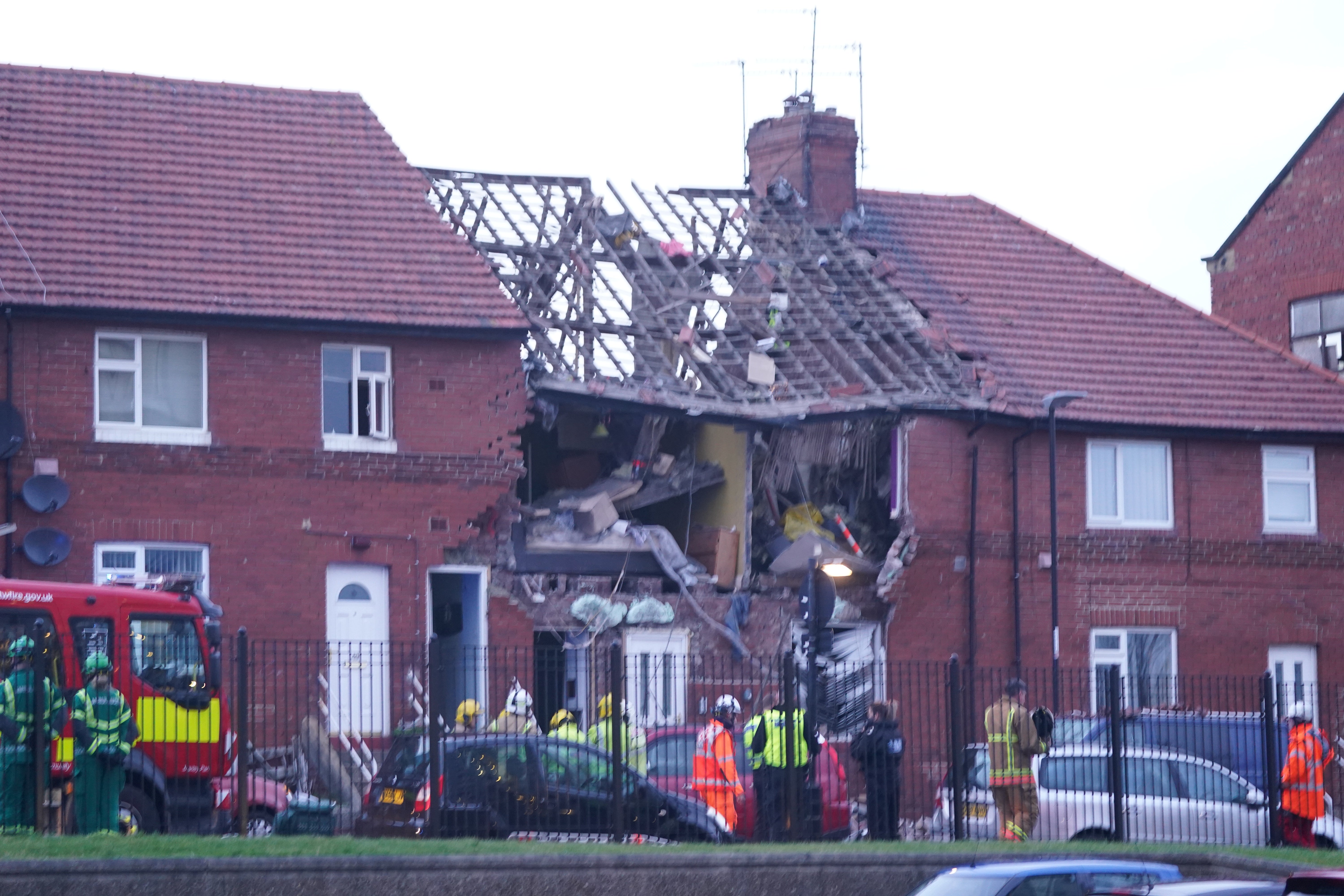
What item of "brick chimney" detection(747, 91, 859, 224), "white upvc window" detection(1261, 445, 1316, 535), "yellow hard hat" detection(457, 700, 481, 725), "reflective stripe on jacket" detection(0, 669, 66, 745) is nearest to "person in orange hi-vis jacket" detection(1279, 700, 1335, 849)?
"yellow hard hat" detection(457, 700, 481, 725)

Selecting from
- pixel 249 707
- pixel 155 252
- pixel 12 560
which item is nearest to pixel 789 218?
pixel 155 252

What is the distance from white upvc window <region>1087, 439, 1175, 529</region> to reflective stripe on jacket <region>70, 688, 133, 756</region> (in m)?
16.3

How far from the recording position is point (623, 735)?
51.3 ft

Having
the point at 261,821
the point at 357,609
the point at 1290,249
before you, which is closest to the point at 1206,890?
the point at 261,821

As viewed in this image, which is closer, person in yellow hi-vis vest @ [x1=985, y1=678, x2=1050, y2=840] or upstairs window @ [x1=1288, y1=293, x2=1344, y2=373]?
person in yellow hi-vis vest @ [x1=985, y1=678, x2=1050, y2=840]

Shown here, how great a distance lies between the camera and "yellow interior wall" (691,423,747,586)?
25.5 meters

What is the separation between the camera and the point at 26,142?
977 inches

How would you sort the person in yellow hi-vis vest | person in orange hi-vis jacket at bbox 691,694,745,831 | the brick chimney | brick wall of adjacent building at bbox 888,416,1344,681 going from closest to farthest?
1. person in orange hi-vis jacket at bbox 691,694,745,831
2. the person in yellow hi-vis vest
3. brick wall of adjacent building at bbox 888,416,1344,681
4. the brick chimney

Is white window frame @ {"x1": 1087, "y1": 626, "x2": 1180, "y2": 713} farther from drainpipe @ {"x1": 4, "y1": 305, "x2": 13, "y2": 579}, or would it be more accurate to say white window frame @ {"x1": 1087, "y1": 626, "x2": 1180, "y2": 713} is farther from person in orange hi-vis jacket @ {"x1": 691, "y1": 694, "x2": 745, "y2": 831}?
drainpipe @ {"x1": 4, "y1": 305, "x2": 13, "y2": 579}

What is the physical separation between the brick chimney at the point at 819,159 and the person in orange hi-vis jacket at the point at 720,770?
14.2 meters

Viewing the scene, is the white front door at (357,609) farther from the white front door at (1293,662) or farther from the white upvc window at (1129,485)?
the white front door at (1293,662)

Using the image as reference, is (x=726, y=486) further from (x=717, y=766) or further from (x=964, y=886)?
(x=964, y=886)

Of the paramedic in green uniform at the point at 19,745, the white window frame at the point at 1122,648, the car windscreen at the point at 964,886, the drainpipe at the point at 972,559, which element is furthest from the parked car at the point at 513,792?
the white window frame at the point at 1122,648

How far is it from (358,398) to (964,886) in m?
14.6
